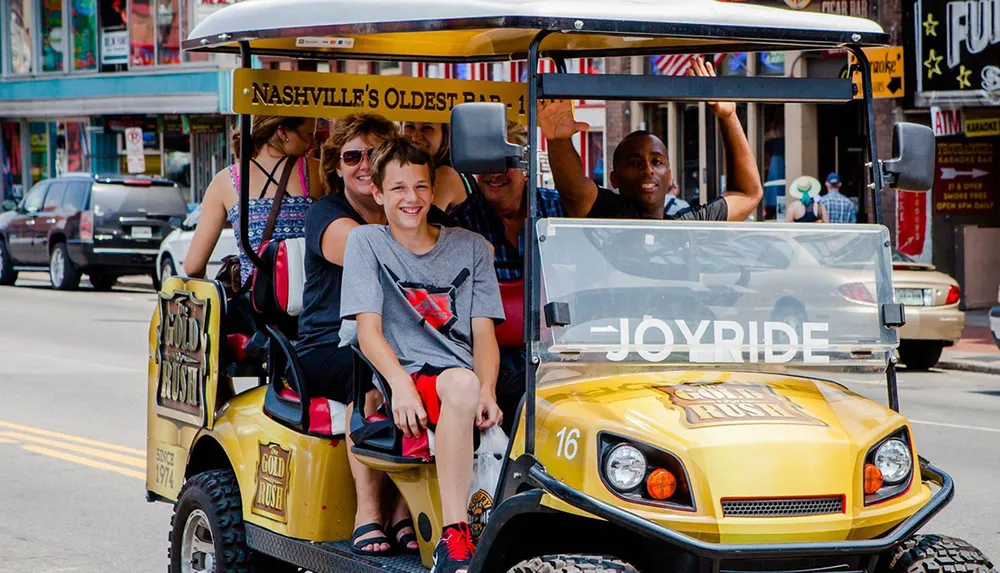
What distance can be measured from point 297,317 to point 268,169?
70 cm

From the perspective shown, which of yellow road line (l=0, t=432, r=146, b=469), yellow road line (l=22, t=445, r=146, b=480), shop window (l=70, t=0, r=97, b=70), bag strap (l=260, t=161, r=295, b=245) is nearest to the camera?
bag strap (l=260, t=161, r=295, b=245)

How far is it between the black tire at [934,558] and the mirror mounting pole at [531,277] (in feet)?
3.58

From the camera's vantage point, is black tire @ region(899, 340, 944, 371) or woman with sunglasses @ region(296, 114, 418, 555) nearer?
woman with sunglasses @ region(296, 114, 418, 555)

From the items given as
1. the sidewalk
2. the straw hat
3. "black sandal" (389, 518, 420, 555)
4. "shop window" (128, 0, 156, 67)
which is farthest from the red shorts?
"shop window" (128, 0, 156, 67)

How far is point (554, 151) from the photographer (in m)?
6.12

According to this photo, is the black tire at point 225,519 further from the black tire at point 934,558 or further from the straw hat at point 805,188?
the straw hat at point 805,188

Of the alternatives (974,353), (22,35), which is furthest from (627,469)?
(22,35)

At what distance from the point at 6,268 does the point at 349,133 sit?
959 inches

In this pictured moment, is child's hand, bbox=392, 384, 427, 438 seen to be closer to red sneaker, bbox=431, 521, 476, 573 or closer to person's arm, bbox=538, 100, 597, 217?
red sneaker, bbox=431, 521, 476, 573

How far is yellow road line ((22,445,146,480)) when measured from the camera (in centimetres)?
1012

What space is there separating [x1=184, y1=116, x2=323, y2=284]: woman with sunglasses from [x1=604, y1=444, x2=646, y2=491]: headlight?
2790 mm

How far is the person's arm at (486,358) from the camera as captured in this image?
533 centimetres

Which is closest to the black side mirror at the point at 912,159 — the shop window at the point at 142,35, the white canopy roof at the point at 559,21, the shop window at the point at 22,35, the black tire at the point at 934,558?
the white canopy roof at the point at 559,21

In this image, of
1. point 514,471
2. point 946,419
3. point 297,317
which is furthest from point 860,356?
point 946,419
